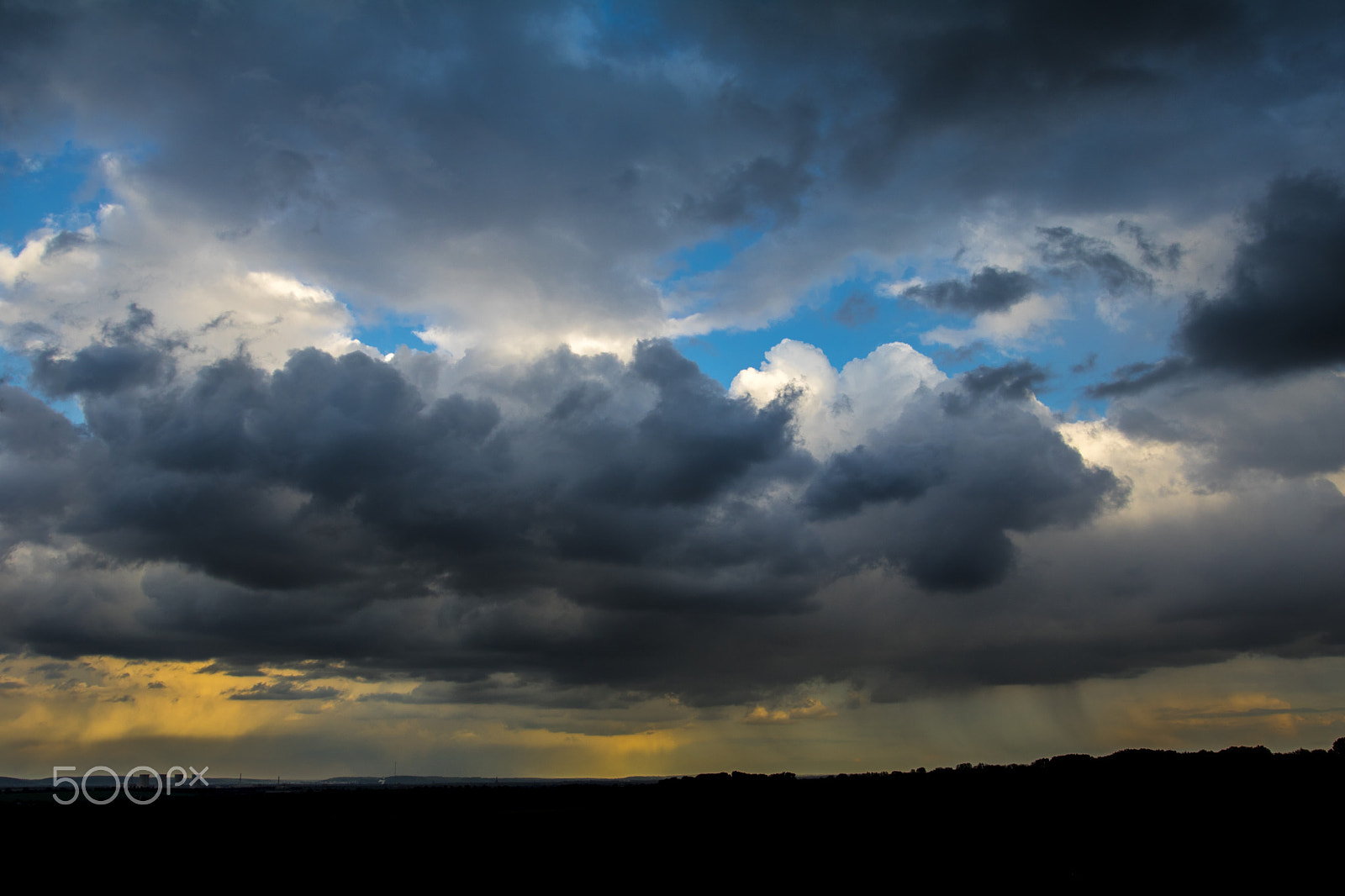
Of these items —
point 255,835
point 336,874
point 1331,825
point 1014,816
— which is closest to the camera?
point 1331,825

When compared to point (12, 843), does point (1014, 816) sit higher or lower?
higher

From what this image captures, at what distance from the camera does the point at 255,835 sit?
586 feet

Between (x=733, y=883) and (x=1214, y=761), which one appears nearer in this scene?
(x=733, y=883)

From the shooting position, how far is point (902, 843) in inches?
5123

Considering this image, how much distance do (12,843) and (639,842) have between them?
119571 millimetres

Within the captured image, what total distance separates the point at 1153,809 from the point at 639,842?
77784 millimetres

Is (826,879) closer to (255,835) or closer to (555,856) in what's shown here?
(555,856)

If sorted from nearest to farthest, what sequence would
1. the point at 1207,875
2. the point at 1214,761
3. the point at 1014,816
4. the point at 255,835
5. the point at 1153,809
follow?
the point at 1207,875
the point at 1153,809
the point at 1014,816
the point at 1214,761
the point at 255,835

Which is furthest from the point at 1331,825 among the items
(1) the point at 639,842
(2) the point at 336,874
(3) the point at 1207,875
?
(2) the point at 336,874

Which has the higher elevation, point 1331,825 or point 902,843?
point 1331,825

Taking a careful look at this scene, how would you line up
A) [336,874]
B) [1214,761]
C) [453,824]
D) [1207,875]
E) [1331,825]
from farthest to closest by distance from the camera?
[453,824] → [1214,761] → [336,874] → [1331,825] → [1207,875]

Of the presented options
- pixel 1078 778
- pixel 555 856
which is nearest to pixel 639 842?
pixel 555 856

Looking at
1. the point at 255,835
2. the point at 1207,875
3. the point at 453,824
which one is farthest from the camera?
the point at 453,824

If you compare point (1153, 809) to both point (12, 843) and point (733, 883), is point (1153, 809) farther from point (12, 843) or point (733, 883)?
point (12, 843)
